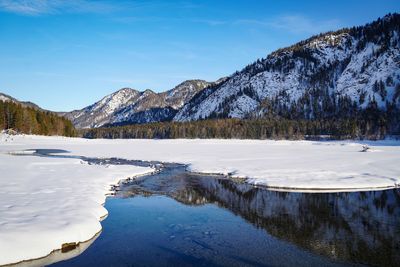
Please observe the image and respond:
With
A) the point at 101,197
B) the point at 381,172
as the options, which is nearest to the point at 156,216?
the point at 101,197

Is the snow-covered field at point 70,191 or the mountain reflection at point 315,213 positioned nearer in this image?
the snow-covered field at point 70,191

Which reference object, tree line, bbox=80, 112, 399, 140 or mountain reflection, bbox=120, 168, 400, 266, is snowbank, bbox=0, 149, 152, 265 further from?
tree line, bbox=80, 112, 399, 140

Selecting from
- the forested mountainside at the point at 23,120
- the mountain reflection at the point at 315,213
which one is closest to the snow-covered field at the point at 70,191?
the mountain reflection at the point at 315,213

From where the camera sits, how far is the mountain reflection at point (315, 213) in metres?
14.6

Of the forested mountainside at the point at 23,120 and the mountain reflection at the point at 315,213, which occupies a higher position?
the forested mountainside at the point at 23,120

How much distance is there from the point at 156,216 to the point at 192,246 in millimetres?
5462

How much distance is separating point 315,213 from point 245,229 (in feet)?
17.7

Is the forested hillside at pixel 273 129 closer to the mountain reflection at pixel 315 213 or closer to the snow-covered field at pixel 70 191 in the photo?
the snow-covered field at pixel 70 191

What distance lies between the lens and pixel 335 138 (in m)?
136

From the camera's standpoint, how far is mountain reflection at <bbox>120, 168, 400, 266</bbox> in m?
14.6

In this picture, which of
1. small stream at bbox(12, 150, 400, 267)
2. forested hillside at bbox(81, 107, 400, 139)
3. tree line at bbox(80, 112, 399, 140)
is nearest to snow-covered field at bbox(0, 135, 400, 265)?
small stream at bbox(12, 150, 400, 267)

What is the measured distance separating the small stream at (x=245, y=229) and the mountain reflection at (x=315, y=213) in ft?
0.15

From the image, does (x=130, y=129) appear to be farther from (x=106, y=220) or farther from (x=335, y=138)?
(x=106, y=220)

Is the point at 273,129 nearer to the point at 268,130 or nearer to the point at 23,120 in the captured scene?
the point at 268,130
